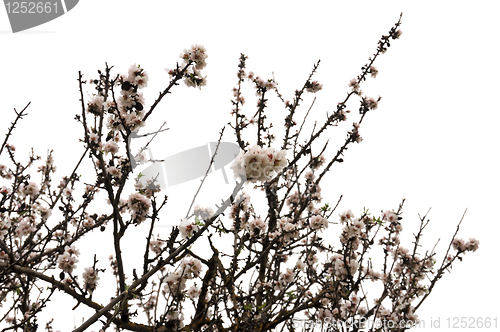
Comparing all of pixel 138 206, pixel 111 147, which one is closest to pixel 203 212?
pixel 138 206

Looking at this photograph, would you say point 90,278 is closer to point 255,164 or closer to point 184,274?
point 184,274

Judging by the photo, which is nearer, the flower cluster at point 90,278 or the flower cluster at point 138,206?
the flower cluster at point 138,206

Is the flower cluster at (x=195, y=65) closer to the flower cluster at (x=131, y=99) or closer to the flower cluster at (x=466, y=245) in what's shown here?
the flower cluster at (x=131, y=99)

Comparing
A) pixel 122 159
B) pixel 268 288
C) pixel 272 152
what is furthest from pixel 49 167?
pixel 272 152

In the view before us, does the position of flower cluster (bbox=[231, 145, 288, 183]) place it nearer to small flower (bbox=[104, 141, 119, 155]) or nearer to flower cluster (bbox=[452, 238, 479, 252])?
small flower (bbox=[104, 141, 119, 155])

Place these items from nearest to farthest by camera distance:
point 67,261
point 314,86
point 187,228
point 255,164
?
point 255,164
point 187,228
point 67,261
point 314,86

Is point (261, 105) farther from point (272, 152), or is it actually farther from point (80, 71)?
point (272, 152)

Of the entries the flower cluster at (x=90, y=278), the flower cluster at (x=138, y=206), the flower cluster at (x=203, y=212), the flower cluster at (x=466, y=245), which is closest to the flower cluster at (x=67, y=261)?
the flower cluster at (x=90, y=278)

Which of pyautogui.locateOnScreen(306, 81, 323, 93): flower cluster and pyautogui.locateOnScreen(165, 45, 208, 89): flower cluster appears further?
pyautogui.locateOnScreen(306, 81, 323, 93): flower cluster

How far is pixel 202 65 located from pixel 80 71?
1.09 metres

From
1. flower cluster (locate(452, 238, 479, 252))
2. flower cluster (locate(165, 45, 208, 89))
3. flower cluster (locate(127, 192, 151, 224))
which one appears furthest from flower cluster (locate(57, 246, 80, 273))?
flower cluster (locate(452, 238, 479, 252))

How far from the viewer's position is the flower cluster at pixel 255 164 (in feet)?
6.81

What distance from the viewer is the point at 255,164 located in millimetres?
2078

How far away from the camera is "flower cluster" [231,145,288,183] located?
207 centimetres
